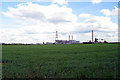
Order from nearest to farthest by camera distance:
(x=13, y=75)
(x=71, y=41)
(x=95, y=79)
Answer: (x=95, y=79) → (x=13, y=75) → (x=71, y=41)

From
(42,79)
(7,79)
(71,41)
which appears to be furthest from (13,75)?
(71,41)

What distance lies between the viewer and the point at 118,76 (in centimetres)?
930

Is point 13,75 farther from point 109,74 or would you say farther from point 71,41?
point 71,41

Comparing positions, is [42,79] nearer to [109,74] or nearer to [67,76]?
[67,76]

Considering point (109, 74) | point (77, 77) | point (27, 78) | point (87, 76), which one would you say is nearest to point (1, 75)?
point (27, 78)

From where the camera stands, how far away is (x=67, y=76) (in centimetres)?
934

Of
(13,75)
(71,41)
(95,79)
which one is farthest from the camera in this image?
(71,41)

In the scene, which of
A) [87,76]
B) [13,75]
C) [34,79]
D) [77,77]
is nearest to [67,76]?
[77,77]

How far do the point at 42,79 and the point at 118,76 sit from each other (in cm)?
479

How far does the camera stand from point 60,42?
134875 mm

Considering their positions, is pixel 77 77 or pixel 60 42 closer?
pixel 77 77

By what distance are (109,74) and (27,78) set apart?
5342 millimetres

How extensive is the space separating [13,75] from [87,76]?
482 cm

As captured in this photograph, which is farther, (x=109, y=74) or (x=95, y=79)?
(x=109, y=74)
